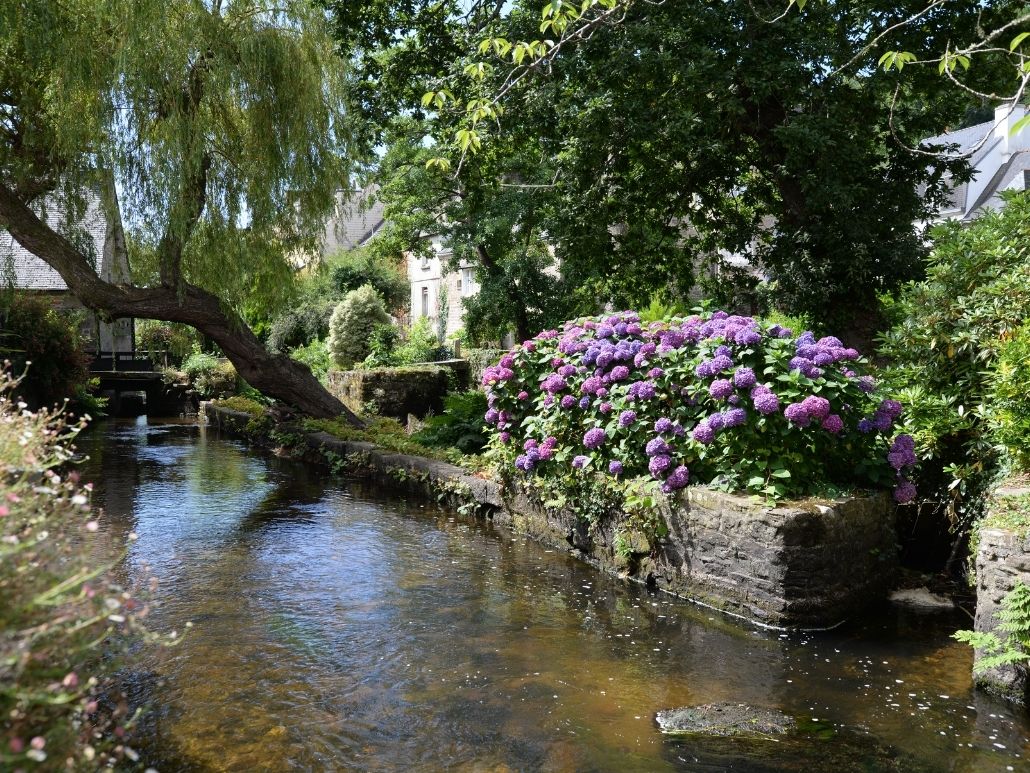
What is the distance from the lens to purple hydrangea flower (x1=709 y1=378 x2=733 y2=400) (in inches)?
219

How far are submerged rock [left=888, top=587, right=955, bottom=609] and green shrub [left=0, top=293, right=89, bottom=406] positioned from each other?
12.6 m

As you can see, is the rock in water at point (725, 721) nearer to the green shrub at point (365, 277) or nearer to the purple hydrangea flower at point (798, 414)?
the purple hydrangea flower at point (798, 414)

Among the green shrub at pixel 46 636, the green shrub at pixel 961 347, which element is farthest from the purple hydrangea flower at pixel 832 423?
the green shrub at pixel 46 636

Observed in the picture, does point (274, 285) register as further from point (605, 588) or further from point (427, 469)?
point (605, 588)

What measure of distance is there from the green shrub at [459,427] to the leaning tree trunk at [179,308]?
238cm

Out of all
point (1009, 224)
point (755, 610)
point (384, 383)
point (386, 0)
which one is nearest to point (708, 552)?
point (755, 610)

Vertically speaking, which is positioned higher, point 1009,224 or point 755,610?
point 1009,224

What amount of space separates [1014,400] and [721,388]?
64.8 inches

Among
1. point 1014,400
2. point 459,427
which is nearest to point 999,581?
point 1014,400

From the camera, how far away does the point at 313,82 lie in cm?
1173

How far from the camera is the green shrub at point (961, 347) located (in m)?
5.42

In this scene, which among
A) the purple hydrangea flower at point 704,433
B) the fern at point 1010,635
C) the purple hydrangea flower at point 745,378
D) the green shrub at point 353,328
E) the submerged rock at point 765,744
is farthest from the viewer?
the green shrub at point 353,328

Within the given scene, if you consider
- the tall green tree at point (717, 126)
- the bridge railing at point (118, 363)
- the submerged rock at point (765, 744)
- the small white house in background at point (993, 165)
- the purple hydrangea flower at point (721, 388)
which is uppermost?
the small white house in background at point (993, 165)

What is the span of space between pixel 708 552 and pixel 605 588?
888 mm
